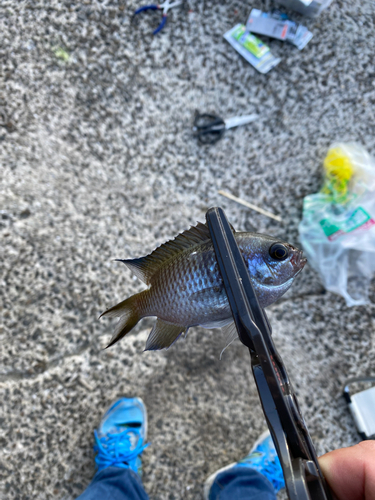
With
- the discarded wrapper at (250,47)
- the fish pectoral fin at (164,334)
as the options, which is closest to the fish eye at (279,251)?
the fish pectoral fin at (164,334)

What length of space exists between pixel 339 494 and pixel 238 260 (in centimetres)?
71

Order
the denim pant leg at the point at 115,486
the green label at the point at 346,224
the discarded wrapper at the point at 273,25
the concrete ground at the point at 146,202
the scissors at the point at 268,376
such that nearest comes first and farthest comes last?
1. the scissors at the point at 268,376
2. the denim pant leg at the point at 115,486
3. the concrete ground at the point at 146,202
4. the green label at the point at 346,224
5. the discarded wrapper at the point at 273,25

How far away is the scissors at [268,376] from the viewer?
715 millimetres

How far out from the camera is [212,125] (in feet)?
5.76

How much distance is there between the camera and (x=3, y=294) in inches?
57.3

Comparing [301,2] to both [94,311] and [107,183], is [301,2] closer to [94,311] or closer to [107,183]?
[107,183]

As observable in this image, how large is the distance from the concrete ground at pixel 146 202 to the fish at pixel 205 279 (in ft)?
2.63

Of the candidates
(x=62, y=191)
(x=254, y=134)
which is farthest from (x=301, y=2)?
(x=62, y=191)

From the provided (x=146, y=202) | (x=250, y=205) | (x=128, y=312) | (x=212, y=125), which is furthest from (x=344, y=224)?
(x=128, y=312)

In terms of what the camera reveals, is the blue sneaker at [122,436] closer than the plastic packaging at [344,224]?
Yes

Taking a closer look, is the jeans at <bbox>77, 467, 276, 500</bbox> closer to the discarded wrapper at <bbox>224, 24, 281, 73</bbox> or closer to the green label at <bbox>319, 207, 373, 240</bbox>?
the green label at <bbox>319, 207, 373, 240</bbox>

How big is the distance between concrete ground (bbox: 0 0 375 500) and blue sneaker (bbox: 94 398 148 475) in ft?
0.18

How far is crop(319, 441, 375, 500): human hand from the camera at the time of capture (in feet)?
2.82

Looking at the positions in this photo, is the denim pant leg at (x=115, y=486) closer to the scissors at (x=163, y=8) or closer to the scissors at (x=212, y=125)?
the scissors at (x=212, y=125)
